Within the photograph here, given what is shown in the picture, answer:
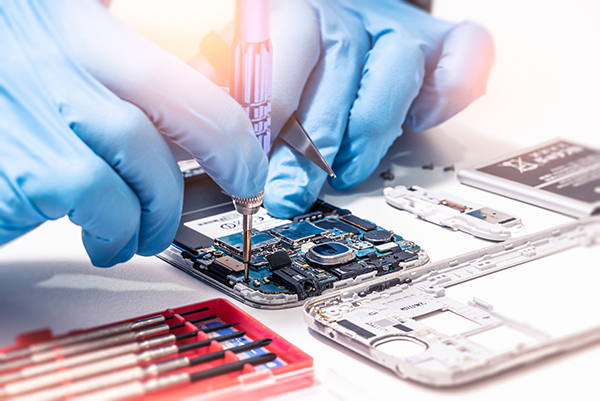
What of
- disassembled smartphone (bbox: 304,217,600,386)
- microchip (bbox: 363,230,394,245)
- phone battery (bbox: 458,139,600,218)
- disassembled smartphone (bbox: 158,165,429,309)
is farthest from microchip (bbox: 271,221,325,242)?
phone battery (bbox: 458,139,600,218)

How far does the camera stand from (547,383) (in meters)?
0.94

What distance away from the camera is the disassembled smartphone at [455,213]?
4.81ft

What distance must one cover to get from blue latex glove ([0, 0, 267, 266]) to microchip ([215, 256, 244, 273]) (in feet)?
0.61

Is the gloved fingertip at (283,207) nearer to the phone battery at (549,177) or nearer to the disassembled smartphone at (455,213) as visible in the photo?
the disassembled smartphone at (455,213)

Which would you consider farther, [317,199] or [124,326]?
[317,199]

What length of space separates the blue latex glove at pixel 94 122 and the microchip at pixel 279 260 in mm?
185

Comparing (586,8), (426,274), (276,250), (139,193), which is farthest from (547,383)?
(586,8)

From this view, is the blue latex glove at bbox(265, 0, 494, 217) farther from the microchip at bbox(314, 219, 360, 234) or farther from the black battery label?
the black battery label

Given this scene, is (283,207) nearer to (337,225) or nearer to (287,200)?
(287,200)

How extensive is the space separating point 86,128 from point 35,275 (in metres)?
0.40

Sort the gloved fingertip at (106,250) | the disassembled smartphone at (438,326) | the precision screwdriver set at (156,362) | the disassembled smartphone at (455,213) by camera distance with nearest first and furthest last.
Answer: the precision screwdriver set at (156,362), the disassembled smartphone at (438,326), the gloved fingertip at (106,250), the disassembled smartphone at (455,213)

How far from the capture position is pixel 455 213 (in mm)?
1568

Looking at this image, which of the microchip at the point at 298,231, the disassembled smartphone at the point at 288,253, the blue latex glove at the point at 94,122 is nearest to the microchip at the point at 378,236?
the disassembled smartphone at the point at 288,253

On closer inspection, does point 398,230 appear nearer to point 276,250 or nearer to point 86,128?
point 276,250
